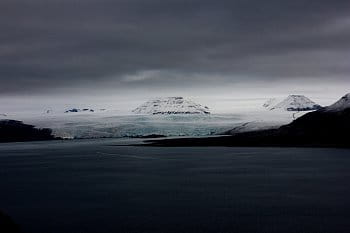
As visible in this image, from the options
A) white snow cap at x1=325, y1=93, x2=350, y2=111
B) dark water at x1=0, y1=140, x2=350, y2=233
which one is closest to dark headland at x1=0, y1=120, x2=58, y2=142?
white snow cap at x1=325, y1=93, x2=350, y2=111

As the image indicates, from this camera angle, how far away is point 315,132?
9950cm

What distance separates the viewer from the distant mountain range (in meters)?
93.2

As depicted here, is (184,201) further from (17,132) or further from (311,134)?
(17,132)

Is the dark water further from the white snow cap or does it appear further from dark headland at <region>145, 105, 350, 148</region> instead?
the white snow cap

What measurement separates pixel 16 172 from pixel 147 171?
522 inches

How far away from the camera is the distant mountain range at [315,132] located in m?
93.2

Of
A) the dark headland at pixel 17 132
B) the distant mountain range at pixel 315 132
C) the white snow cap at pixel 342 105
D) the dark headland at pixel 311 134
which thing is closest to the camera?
the dark headland at pixel 311 134

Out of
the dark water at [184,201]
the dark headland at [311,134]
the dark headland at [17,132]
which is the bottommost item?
the dark water at [184,201]

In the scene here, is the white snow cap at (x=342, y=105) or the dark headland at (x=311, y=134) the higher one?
the white snow cap at (x=342, y=105)

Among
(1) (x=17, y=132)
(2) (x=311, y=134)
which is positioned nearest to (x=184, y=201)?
(2) (x=311, y=134)

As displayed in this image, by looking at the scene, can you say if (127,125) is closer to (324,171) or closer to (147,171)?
(147,171)

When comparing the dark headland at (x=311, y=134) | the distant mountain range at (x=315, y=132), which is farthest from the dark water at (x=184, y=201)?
the distant mountain range at (x=315, y=132)

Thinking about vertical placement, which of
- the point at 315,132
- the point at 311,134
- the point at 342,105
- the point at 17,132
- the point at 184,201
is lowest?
the point at 184,201

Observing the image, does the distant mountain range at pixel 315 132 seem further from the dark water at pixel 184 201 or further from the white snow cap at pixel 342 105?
the dark water at pixel 184 201
